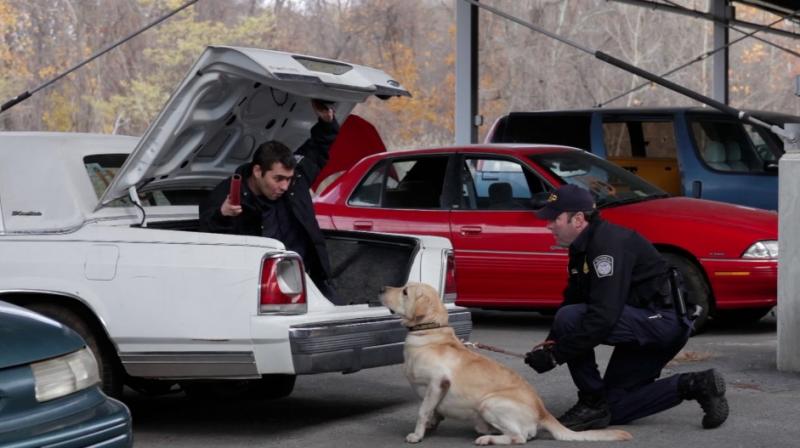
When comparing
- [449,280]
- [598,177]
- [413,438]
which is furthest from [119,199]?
[598,177]

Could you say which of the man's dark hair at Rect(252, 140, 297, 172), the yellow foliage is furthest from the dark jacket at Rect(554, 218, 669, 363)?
the yellow foliage

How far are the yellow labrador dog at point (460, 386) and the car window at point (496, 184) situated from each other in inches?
180

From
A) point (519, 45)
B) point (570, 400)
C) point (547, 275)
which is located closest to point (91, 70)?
point (519, 45)

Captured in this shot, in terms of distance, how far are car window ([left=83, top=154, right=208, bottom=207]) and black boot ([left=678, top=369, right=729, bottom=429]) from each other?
10.0 feet

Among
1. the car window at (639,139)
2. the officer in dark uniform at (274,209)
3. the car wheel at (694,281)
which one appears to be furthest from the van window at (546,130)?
the officer in dark uniform at (274,209)

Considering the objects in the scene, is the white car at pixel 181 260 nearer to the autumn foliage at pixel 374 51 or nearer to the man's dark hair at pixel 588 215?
the man's dark hair at pixel 588 215

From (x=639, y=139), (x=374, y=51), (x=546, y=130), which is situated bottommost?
(x=639, y=139)

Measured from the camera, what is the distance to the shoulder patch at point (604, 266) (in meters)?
6.50

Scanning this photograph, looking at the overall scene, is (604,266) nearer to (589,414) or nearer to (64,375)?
(589,414)

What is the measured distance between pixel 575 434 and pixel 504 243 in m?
4.62

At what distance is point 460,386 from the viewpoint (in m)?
6.37

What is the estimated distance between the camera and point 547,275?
35.3ft

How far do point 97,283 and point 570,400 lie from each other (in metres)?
2.83

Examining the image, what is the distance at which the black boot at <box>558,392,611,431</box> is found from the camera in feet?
22.1
